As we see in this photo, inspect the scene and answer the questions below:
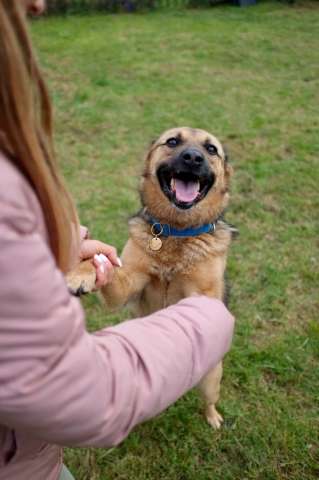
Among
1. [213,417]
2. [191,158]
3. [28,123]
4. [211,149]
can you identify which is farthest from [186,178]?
[28,123]

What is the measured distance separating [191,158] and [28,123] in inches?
72.7

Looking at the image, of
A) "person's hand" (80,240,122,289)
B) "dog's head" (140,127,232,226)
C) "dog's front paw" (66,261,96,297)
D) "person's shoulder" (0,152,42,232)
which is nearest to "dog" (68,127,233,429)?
"dog's head" (140,127,232,226)

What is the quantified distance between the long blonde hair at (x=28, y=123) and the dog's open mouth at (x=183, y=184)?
168 cm

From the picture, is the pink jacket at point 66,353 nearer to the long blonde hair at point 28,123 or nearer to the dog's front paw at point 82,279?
the long blonde hair at point 28,123

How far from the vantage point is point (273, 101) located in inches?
264

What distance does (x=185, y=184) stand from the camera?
2.73 metres

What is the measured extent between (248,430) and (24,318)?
7.20ft

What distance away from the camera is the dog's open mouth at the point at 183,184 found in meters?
2.60

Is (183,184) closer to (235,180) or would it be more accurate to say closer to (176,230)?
(176,230)

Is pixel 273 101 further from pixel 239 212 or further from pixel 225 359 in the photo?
pixel 225 359

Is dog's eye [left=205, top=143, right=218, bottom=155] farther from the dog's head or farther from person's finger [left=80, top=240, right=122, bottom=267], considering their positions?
person's finger [left=80, top=240, right=122, bottom=267]

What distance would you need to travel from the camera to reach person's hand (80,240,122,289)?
1.78 meters

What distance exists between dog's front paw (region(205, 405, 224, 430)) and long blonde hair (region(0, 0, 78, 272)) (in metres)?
1.98

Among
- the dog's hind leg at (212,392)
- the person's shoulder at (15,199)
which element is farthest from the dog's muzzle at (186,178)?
the person's shoulder at (15,199)
